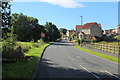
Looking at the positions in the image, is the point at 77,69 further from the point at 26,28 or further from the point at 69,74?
the point at 26,28

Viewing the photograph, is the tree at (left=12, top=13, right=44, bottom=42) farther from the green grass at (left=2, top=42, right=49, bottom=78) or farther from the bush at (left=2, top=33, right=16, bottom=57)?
the green grass at (left=2, top=42, right=49, bottom=78)

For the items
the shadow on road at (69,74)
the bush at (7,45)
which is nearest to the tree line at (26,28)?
the bush at (7,45)

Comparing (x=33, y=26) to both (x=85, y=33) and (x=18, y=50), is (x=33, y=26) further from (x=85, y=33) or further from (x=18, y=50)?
(x=18, y=50)

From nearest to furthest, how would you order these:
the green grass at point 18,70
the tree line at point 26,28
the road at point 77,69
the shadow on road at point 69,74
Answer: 1. the green grass at point 18,70
2. the shadow on road at point 69,74
3. the road at point 77,69
4. the tree line at point 26,28

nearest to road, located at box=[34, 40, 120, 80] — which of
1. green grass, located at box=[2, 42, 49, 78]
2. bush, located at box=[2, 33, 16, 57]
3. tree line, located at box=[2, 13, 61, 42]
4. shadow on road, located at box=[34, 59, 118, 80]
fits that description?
shadow on road, located at box=[34, 59, 118, 80]

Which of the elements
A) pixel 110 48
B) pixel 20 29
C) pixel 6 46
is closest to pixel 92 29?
pixel 20 29

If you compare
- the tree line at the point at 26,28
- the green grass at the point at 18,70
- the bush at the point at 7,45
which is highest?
the tree line at the point at 26,28

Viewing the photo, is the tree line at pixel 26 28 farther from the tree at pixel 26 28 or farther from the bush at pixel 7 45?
the bush at pixel 7 45

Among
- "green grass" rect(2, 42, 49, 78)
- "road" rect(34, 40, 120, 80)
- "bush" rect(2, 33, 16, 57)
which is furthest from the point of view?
"bush" rect(2, 33, 16, 57)

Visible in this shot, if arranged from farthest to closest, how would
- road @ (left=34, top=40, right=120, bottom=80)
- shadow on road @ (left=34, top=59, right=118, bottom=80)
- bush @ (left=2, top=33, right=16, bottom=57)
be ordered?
bush @ (left=2, top=33, right=16, bottom=57), road @ (left=34, top=40, right=120, bottom=80), shadow on road @ (left=34, top=59, right=118, bottom=80)

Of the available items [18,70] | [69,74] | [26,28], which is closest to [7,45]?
[18,70]

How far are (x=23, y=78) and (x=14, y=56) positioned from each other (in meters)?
6.20

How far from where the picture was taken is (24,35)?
59.0 meters

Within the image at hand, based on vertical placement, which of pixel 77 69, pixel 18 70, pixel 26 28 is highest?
pixel 26 28
